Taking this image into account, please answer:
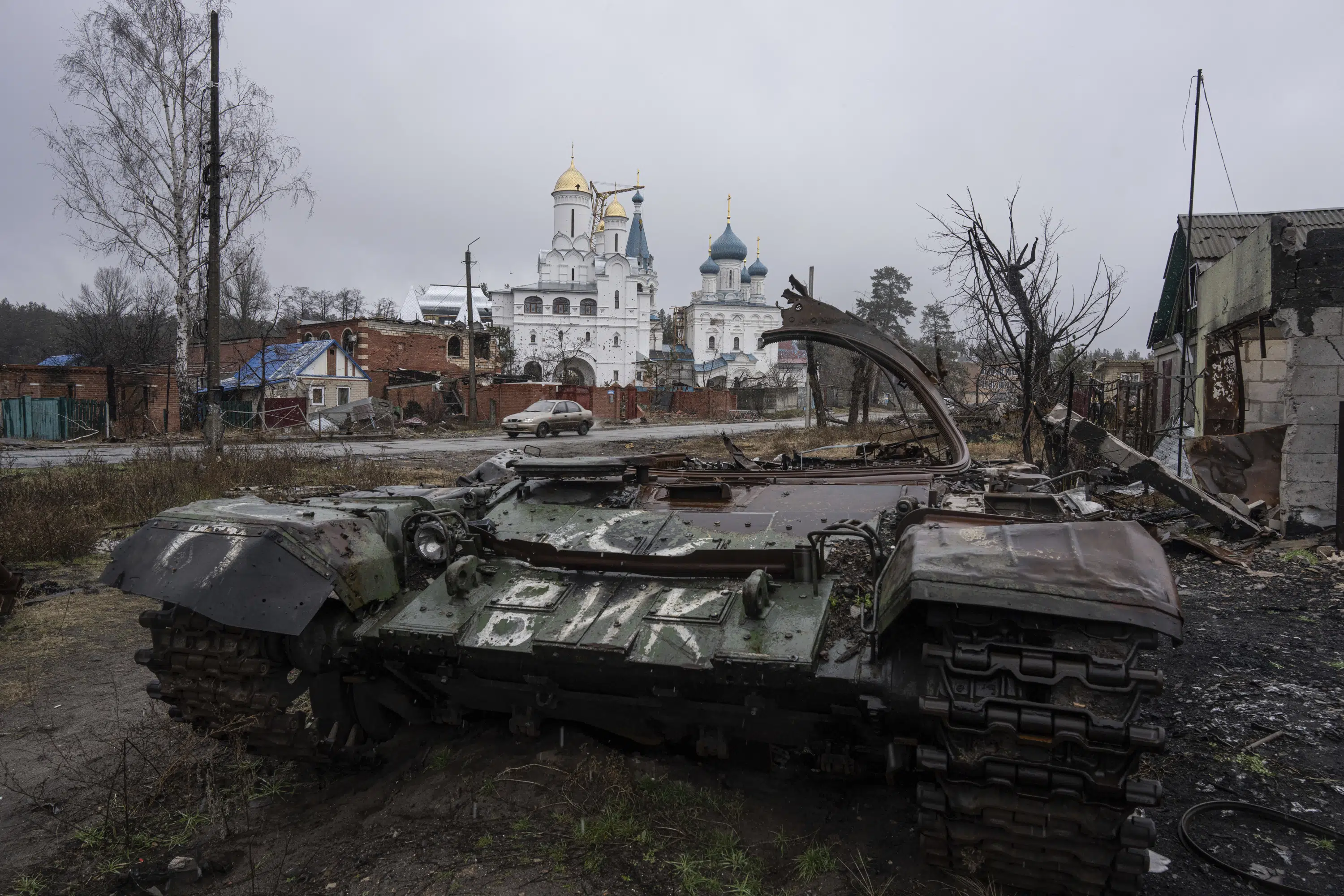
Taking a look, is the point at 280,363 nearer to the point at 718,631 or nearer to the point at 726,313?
the point at 718,631

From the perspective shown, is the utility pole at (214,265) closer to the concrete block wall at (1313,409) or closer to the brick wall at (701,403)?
the concrete block wall at (1313,409)

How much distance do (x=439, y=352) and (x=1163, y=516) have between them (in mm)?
33745

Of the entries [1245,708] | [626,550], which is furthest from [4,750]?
[1245,708]

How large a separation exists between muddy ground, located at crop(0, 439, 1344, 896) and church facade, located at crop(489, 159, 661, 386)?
5353cm

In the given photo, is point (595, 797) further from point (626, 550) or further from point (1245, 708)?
point (1245, 708)

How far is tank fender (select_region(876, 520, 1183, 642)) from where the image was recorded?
95.3 inches

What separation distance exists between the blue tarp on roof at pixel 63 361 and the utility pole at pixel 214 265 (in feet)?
59.4

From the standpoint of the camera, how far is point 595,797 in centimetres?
354

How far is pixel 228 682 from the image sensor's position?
3.41 meters

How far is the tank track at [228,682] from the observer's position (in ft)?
11.0

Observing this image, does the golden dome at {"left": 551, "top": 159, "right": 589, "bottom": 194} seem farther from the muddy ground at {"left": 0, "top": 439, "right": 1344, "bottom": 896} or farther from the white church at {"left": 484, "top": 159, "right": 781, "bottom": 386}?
the muddy ground at {"left": 0, "top": 439, "right": 1344, "bottom": 896}

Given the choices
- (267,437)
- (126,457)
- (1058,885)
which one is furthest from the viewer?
(267,437)

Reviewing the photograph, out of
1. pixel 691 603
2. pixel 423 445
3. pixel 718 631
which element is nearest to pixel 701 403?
pixel 423 445

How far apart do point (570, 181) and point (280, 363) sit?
34.6 meters
